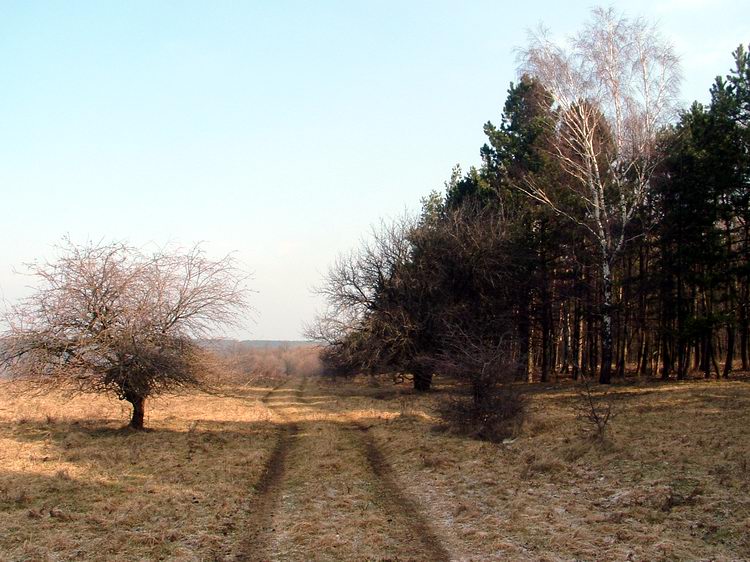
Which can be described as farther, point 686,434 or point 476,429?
point 476,429

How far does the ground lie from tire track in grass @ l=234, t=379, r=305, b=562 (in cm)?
4

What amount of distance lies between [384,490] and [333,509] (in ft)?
4.98

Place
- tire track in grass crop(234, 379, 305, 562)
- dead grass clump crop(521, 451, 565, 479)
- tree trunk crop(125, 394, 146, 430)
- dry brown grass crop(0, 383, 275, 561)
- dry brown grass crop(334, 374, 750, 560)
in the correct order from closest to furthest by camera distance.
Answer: dry brown grass crop(334, 374, 750, 560) < tire track in grass crop(234, 379, 305, 562) < dry brown grass crop(0, 383, 275, 561) < dead grass clump crop(521, 451, 565, 479) < tree trunk crop(125, 394, 146, 430)

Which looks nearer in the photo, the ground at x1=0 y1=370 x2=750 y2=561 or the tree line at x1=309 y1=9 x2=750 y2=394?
the ground at x1=0 y1=370 x2=750 y2=561

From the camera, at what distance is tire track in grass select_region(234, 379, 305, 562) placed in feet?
25.7

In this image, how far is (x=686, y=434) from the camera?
13312mm

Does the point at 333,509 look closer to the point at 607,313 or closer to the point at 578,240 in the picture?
the point at 607,313

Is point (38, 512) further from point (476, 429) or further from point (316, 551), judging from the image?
point (476, 429)

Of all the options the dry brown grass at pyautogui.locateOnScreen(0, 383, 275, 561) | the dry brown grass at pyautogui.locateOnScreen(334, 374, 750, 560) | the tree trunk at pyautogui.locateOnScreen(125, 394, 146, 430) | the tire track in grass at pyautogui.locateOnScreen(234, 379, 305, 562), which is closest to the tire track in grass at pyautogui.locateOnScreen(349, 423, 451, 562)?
the dry brown grass at pyautogui.locateOnScreen(334, 374, 750, 560)

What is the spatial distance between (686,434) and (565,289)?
16.1 meters

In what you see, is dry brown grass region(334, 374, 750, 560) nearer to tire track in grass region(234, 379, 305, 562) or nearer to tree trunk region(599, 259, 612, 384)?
tire track in grass region(234, 379, 305, 562)

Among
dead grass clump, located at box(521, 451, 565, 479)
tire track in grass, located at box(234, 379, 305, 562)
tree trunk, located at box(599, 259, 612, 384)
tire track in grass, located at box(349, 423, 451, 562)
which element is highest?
tree trunk, located at box(599, 259, 612, 384)

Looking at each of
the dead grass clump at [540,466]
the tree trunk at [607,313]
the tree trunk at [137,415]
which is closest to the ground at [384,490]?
the dead grass clump at [540,466]

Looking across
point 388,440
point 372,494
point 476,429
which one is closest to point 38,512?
point 372,494
